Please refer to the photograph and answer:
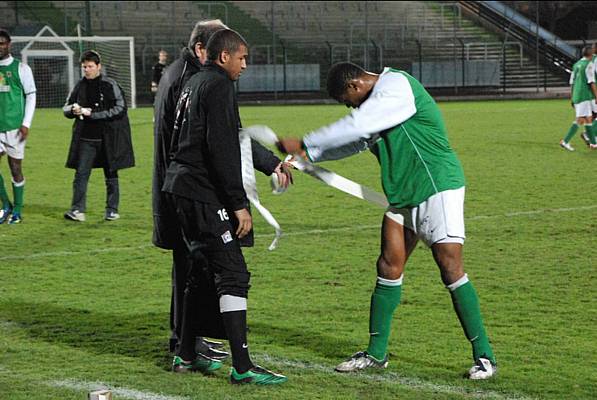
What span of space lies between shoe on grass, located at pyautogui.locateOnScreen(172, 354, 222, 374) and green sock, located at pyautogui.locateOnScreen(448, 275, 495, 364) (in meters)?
1.45

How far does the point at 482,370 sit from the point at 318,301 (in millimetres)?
2390

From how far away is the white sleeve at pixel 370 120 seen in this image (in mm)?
5723

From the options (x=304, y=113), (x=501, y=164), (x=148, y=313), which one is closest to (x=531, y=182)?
(x=501, y=164)

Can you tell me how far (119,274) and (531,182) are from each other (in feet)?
27.0

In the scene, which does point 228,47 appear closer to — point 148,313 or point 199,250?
point 199,250

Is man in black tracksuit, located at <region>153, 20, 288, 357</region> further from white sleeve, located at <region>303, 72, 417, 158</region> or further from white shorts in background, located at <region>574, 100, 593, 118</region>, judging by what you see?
white shorts in background, located at <region>574, 100, 593, 118</region>

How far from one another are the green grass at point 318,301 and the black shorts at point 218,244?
0.57 metres

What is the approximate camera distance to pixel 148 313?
7.93 m

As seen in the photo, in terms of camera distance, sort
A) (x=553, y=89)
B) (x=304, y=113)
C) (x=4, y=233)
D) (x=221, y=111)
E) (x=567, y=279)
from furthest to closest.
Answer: (x=553, y=89), (x=304, y=113), (x=4, y=233), (x=567, y=279), (x=221, y=111)

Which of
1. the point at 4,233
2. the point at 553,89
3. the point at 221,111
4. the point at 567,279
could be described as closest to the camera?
the point at 221,111

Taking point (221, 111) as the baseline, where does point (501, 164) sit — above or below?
below

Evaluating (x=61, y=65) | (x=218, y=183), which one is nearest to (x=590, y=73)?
(x=218, y=183)

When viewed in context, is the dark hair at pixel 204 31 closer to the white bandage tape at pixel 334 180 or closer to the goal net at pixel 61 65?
the white bandage tape at pixel 334 180

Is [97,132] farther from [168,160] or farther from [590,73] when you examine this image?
[590,73]
